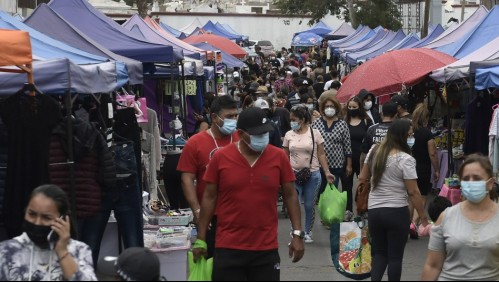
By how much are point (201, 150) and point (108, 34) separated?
26.0ft

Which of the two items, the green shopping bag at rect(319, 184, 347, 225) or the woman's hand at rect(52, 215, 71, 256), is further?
the green shopping bag at rect(319, 184, 347, 225)

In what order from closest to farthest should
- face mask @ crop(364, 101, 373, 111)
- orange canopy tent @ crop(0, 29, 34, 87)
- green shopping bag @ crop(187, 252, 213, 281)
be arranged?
green shopping bag @ crop(187, 252, 213, 281) < orange canopy tent @ crop(0, 29, 34, 87) < face mask @ crop(364, 101, 373, 111)

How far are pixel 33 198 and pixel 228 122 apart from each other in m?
2.60

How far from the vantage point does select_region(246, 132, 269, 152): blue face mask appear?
712 centimetres

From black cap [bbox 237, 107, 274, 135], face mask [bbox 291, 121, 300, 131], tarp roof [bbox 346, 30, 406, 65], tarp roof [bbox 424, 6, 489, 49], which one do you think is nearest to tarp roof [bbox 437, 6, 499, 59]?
tarp roof [bbox 424, 6, 489, 49]

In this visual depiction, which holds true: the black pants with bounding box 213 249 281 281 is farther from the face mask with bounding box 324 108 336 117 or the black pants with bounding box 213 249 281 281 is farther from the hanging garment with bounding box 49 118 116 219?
the face mask with bounding box 324 108 336 117

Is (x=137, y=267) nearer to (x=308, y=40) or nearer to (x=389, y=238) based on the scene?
(x=389, y=238)

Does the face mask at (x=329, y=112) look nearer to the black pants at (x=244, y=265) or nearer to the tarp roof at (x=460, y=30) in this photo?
the black pants at (x=244, y=265)

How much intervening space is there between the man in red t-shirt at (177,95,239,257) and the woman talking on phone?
7.71 feet

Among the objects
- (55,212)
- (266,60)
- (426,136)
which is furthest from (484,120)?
(266,60)

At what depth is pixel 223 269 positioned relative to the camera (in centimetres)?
706

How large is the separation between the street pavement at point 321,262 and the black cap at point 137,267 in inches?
209

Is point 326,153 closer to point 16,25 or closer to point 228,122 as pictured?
point 16,25

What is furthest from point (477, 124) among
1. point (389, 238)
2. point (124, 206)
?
point (124, 206)
